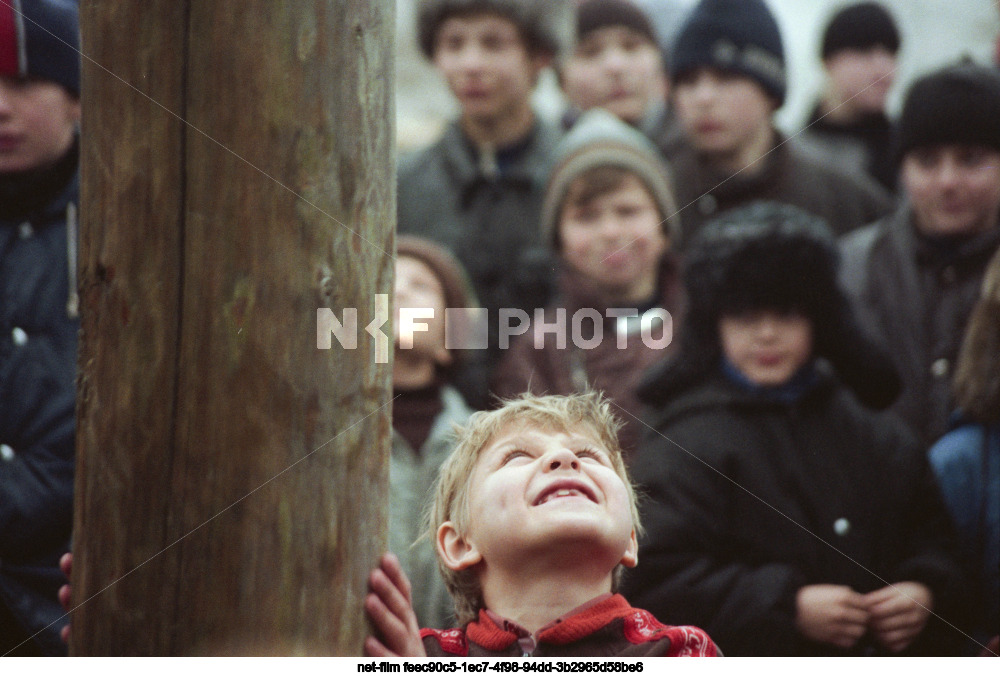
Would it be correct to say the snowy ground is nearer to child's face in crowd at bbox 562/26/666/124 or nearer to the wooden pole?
child's face in crowd at bbox 562/26/666/124

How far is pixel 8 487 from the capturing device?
2.36 metres

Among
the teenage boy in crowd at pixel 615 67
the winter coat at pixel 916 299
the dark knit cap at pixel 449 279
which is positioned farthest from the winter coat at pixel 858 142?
the dark knit cap at pixel 449 279

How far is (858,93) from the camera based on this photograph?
2.99 m

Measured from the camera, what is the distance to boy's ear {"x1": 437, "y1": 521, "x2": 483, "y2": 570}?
1811mm

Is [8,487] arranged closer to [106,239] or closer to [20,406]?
[20,406]

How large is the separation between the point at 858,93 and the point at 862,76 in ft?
0.15

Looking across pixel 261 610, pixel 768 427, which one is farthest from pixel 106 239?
pixel 768 427

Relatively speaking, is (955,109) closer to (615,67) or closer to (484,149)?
(615,67)

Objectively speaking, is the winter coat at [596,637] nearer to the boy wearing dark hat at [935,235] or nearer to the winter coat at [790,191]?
the boy wearing dark hat at [935,235]

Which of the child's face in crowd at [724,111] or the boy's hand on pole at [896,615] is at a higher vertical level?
the child's face in crowd at [724,111]

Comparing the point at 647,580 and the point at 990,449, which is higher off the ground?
the point at 990,449

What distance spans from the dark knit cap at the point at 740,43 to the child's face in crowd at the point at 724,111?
A: 23mm

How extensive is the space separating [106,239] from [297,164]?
294 millimetres

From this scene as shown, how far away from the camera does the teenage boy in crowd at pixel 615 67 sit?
2963 mm
